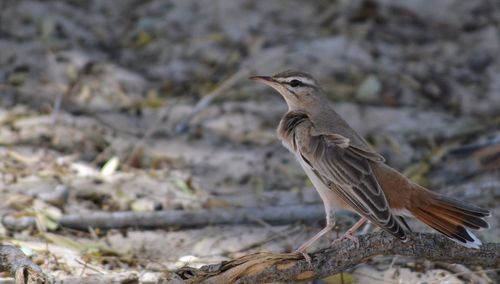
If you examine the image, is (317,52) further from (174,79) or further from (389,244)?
(389,244)

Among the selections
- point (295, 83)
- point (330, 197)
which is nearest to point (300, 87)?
point (295, 83)

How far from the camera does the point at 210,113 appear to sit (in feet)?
27.2

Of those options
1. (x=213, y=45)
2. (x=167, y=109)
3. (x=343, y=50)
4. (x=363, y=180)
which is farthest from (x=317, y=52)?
(x=363, y=180)

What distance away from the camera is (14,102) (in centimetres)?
796

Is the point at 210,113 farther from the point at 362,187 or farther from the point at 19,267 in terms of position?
the point at 19,267

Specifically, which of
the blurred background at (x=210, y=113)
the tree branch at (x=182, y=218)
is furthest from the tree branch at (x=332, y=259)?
the tree branch at (x=182, y=218)

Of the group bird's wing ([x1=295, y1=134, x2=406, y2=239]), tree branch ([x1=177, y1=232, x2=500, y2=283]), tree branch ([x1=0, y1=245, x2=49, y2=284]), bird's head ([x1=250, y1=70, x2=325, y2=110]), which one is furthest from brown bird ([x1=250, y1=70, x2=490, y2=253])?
tree branch ([x1=0, y1=245, x2=49, y2=284])

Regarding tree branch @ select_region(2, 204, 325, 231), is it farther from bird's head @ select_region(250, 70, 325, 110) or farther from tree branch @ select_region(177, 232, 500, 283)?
tree branch @ select_region(177, 232, 500, 283)

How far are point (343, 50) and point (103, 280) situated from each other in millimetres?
5167

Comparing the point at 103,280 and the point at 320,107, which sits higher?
the point at 320,107

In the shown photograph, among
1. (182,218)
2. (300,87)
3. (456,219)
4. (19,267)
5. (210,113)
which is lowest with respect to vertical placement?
(182,218)

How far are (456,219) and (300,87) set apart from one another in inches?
71.4

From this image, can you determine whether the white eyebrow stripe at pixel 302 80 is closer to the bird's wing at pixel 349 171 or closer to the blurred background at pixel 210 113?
the bird's wing at pixel 349 171

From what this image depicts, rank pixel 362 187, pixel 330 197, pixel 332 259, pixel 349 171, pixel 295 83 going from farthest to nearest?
pixel 295 83
pixel 330 197
pixel 349 171
pixel 362 187
pixel 332 259
